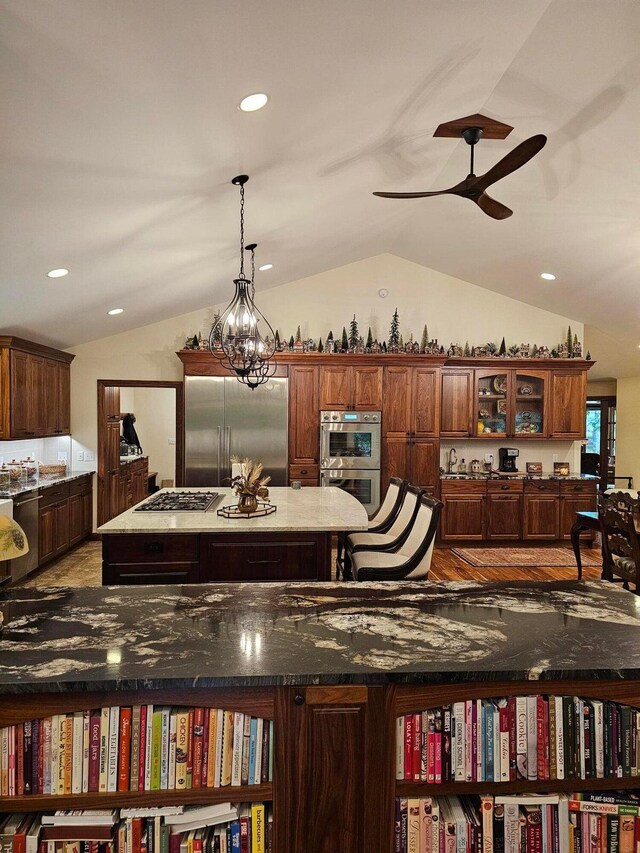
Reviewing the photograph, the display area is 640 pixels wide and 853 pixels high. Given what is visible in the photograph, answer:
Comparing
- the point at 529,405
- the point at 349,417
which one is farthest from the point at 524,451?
the point at 349,417

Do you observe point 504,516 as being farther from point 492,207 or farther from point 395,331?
point 492,207

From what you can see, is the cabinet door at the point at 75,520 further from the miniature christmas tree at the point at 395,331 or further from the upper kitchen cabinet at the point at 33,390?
the miniature christmas tree at the point at 395,331

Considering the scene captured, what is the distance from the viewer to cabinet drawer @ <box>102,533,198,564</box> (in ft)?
10.3

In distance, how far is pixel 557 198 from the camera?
4.23m

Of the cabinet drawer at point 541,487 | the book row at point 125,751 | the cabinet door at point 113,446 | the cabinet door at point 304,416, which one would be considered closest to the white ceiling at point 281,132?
the cabinet door at point 304,416

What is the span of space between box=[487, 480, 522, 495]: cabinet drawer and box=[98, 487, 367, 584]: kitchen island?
11.7ft

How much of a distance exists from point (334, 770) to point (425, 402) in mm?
5420

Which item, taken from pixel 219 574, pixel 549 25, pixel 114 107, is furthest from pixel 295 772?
pixel 549 25

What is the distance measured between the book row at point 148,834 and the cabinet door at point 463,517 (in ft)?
17.9

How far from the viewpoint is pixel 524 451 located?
707 cm

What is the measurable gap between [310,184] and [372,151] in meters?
0.48

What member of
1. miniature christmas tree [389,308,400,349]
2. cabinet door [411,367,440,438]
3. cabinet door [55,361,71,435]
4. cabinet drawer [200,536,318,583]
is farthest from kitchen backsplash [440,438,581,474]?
cabinet door [55,361,71,435]

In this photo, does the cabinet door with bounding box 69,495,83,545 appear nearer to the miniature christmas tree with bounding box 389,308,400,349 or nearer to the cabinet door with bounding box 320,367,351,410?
the cabinet door with bounding box 320,367,351,410

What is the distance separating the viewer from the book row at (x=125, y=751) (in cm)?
116
